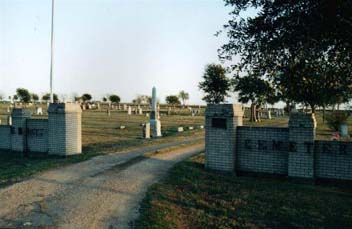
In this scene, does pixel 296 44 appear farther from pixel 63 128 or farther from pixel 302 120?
pixel 63 128

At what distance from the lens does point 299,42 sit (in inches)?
316

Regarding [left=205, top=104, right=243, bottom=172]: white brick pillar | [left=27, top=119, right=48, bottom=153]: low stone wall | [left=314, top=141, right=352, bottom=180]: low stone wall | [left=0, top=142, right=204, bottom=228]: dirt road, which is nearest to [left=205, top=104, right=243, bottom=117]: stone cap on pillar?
[left=205, top=104, right=243, bottom=172]: white brick pillar

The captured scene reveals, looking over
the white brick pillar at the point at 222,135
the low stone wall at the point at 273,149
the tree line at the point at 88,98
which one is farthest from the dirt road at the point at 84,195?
the tree line at the point at 88,98

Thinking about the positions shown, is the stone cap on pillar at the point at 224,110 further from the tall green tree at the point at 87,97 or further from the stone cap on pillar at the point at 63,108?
the tall green tree at the point at 87,97

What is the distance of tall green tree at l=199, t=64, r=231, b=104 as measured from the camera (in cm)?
4334

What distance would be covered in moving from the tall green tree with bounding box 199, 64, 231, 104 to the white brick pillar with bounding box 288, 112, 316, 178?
3376 centimetres

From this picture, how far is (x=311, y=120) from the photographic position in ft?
31.0

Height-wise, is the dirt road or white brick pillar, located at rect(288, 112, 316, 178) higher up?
white brick pillar, located at rect(288, 112, 316, 178)

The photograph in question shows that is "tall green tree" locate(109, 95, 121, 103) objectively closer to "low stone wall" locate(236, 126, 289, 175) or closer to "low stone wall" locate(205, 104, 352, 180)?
"low stone wall" locate(205, 104, 352, 180)

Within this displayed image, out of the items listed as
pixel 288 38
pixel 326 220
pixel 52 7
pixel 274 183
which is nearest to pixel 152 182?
pixel 274 183

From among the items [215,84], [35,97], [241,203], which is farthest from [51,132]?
[35,97]

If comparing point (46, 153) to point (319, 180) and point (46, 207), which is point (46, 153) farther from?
point (319, 180)

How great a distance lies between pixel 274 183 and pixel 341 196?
1.70 metres

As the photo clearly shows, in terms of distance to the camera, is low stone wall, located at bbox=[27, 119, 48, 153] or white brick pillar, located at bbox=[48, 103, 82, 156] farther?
low stone wall, located at bbox=[27, 119, 48, 153]
